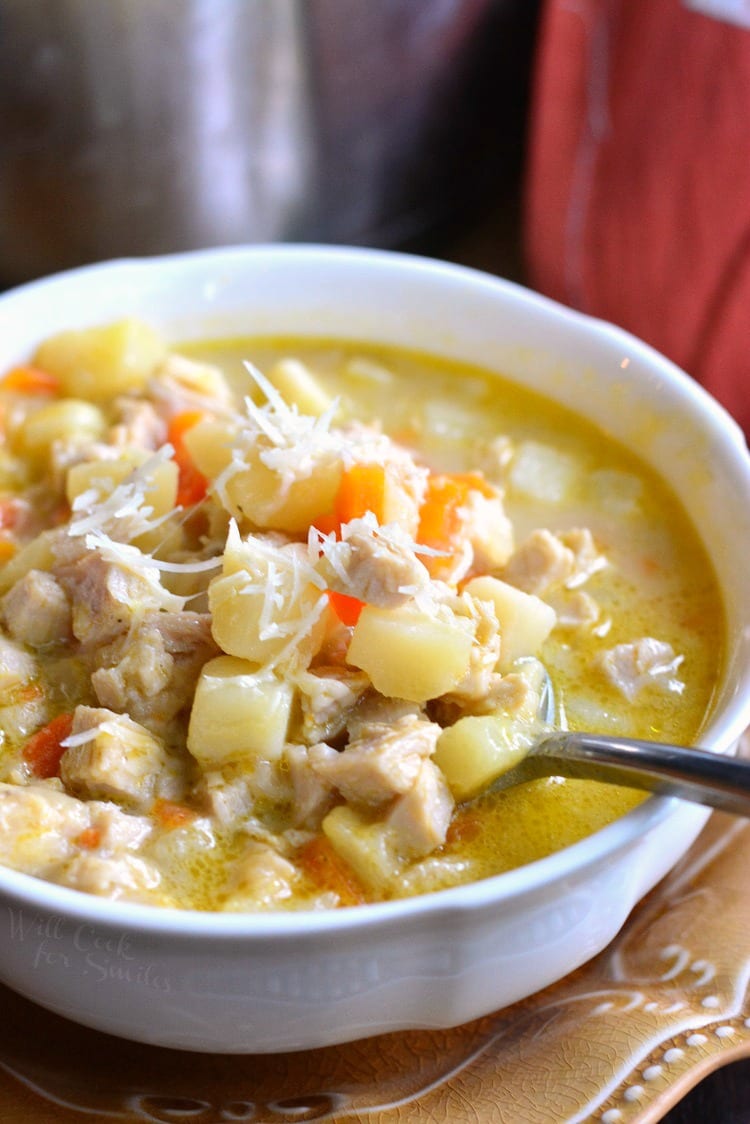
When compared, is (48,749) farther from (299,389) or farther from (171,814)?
(299,389)

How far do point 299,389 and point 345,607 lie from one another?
2.90ft

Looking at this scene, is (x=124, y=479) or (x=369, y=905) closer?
(x=369, y=905)

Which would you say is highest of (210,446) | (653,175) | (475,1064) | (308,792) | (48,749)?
(653,175)

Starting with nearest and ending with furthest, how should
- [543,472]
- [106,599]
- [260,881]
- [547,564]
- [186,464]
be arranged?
[260,881]
[106,599]
[547,564]
[186,464]
[543,472]

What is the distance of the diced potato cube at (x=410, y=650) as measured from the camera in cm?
202

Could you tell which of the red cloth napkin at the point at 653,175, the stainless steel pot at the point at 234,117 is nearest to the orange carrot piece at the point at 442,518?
the red cloth napkin at the point at 653,175

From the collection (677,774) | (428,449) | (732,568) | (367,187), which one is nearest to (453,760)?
(677,774)

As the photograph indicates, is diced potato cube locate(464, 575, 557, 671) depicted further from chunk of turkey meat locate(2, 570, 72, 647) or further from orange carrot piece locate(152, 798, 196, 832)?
chunk of turkey meat locate(2, 570, 72, 647)

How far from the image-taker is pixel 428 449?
289 centimetres

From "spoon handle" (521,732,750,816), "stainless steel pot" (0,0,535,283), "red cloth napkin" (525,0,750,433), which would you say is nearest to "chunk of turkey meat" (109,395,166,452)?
"stainless steel pot" (0,0,535,283)

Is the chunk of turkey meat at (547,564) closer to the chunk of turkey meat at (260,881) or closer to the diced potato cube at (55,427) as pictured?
the chunk of turkey meat at (260,881)

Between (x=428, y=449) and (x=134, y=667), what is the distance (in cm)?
104

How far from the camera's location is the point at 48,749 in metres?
2.15

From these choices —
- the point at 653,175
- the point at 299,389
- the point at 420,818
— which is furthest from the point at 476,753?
the point at 653,175
